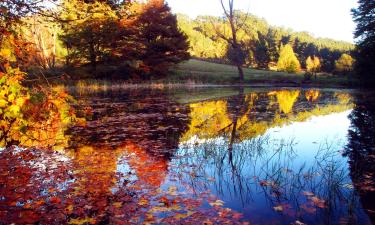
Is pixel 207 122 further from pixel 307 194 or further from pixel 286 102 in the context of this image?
pixel 286 102

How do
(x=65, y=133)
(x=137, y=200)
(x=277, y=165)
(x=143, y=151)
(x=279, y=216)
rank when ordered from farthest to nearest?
(x=65, y=133) < (x=143, y=151) < (x=277, y=165) < (x=137, y=200) < (x=279, y=216)

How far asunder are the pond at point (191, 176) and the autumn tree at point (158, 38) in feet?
88.8

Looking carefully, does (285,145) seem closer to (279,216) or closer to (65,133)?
(279,216)

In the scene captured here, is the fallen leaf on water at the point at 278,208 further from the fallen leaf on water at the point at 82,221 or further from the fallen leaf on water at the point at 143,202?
the fallen leaf on water at the point at 82,221

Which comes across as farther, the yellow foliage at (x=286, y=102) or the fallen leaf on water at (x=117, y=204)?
the yellow foliage at (x=286, y=102)

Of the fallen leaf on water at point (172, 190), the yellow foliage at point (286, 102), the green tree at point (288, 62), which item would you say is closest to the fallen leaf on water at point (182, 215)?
the fallen leaf on water at point (172, 190)

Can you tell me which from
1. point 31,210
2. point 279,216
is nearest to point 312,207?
point 279,216

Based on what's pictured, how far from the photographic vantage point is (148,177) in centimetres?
616

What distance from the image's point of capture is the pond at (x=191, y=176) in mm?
4582

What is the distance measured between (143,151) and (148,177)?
1903 millimetres

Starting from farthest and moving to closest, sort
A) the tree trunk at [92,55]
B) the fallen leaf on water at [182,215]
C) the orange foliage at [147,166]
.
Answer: the tree trunk at [92,55], the orange foliage at [147,166], the fallen leaf on water at [182,215]

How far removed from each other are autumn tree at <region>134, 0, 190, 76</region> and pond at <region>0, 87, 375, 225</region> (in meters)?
27.1

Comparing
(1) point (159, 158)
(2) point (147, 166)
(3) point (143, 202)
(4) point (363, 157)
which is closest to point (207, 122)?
(1) point (159, 158)

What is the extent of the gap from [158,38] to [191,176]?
33.4 metres
